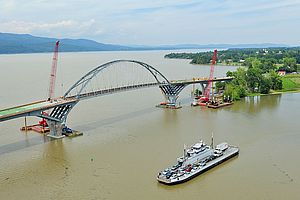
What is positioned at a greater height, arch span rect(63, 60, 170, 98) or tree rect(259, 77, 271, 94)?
arch span rect(63, 60, 170, 98)

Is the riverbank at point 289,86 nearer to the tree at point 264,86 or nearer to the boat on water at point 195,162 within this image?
the tree at point 264,86

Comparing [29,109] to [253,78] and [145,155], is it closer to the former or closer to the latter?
[145,155]

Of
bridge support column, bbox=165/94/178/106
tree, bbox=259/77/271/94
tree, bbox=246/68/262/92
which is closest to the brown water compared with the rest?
bridge support column, bbox=165/94/178/106

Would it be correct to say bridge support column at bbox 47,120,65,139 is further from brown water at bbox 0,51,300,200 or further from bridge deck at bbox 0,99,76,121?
bridge deck at bbox 0,99,76,121

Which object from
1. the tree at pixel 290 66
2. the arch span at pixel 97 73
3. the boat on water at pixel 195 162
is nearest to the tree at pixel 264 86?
the arch span at pixel 97 73

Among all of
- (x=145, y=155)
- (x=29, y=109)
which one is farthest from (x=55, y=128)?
(x=145, y=155)
